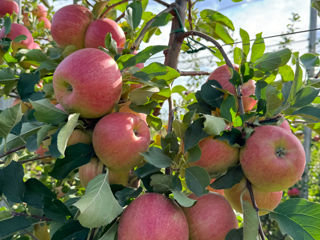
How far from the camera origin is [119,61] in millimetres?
583

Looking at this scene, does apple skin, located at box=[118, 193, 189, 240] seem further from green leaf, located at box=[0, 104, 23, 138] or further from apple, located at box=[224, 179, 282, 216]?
green leaf, located at box=[0, 104, 23, 138]

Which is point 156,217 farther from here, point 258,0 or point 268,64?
point 258,0

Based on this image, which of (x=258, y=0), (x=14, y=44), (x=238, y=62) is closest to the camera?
(x=238, y=62)

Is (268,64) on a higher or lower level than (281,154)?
higher

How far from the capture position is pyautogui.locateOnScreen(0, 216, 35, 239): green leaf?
59 cm

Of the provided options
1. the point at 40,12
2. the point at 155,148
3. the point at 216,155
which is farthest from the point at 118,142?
the point at 40,12

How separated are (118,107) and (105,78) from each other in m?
0.07

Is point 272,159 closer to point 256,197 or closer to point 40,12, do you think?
point 256,197

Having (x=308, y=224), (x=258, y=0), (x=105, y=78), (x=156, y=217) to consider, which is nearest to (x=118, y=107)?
(x=105, y=78)

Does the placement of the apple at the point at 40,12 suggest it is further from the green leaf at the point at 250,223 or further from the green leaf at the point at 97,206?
the green leaf at the point at 250,223

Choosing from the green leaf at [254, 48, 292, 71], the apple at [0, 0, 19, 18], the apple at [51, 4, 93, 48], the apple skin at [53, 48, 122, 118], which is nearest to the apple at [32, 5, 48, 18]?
the apple at [0, 0, 19, 18]

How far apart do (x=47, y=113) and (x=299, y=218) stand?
43 cm

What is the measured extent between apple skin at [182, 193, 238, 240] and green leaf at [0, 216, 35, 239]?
308 millimetres

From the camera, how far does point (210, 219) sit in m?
0.51
